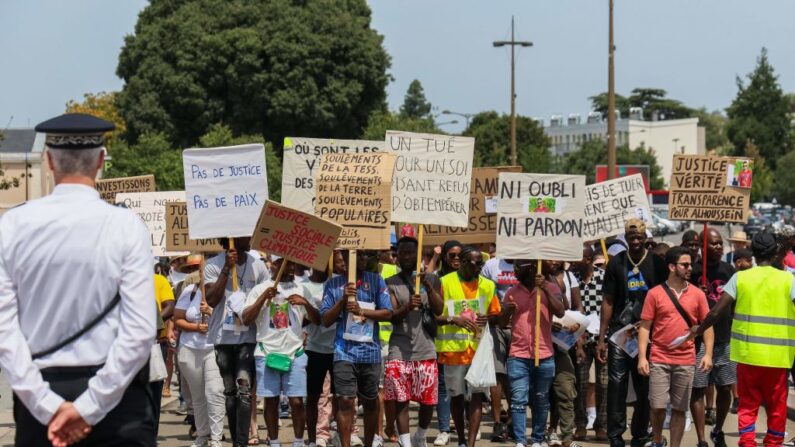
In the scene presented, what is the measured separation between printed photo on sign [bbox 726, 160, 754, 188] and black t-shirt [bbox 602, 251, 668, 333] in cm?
379

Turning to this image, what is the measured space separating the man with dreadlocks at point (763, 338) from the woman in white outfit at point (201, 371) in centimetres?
412

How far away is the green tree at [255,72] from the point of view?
59.8 meters

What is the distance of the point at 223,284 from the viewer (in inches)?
456

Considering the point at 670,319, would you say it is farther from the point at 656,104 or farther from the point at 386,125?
the point at 656,104

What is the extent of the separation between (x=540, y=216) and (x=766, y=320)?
110 inches

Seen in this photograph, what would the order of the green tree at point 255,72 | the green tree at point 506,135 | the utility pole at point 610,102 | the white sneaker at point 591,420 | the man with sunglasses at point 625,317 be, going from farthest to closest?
the green tree at point 506,135, the green tree at point 255,72, the utility pole at point 610,102, the white sneaker at point 591,420, the man with sunglasses at point 625,317

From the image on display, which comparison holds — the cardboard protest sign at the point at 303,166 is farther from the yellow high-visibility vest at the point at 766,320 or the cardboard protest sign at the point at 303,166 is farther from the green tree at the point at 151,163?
the green tree at the point at 151,163

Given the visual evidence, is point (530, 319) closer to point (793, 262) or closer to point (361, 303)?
point (361, 303)

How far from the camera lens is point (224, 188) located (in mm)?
12414

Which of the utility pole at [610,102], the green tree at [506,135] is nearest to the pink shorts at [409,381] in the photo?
the utility pole at [610,102]

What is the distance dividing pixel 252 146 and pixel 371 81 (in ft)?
163

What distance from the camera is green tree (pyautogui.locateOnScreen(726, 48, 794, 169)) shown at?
141875 millimetres

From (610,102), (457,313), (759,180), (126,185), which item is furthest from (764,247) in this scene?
(759,180)

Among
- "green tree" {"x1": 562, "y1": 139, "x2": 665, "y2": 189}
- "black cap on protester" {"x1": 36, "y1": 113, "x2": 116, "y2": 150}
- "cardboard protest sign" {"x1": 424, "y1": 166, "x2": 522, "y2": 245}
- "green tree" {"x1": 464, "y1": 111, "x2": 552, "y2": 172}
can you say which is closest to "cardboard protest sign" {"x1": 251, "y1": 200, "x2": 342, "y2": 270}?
"cardboard protest sign" {"x1": 424, "y1": 166, "x2": 522, "y2": 245}
